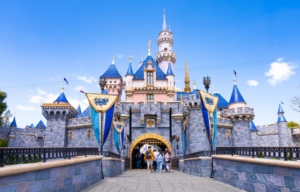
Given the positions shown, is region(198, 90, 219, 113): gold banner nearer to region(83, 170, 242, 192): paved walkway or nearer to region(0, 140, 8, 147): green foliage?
region(83, 170, 242, 192): paved walkway

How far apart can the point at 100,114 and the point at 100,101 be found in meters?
0.64

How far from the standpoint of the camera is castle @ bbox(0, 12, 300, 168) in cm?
1901

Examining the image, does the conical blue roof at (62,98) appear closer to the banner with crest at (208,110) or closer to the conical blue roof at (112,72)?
the conical blue roof at (112,72)

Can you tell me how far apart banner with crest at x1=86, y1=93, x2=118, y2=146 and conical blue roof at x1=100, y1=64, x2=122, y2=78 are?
2013 cm

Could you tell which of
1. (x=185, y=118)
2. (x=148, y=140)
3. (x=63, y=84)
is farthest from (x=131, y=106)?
(x=63, y=84)

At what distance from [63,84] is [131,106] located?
442 inches

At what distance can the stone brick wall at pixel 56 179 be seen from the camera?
4.17 meters

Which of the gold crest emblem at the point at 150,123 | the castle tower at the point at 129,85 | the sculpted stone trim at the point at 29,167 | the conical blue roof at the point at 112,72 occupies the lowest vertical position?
the sculpted stone trim at the point at 29,167

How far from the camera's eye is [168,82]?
2455 cm

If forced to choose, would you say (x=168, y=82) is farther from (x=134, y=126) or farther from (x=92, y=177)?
(x=92, y=177)

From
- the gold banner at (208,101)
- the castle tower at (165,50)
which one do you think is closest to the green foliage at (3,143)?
the castle tower at (165,50)

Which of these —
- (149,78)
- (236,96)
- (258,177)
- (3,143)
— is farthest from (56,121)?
(258,177)

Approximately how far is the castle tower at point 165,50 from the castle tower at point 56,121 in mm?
15589

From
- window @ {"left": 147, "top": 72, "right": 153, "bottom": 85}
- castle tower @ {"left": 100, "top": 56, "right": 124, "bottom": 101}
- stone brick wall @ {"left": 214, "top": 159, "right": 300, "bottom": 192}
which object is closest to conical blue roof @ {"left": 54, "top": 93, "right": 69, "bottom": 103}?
castle tower @ {"left": 100, "top": 56, "right": 124, "bottom": 101}
